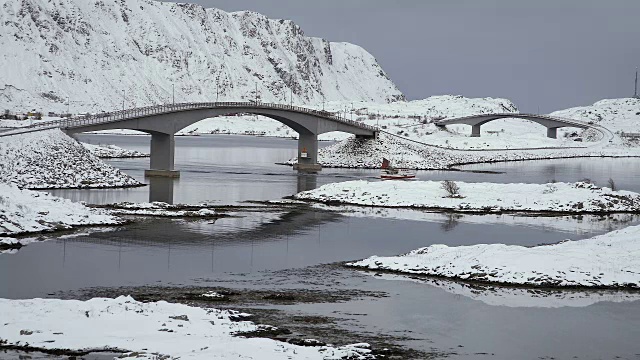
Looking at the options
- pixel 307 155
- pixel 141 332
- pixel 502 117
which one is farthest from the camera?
pixel 502 117

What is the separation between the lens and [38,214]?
45625mm

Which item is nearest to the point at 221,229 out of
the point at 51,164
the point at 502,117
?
the point at 51,164

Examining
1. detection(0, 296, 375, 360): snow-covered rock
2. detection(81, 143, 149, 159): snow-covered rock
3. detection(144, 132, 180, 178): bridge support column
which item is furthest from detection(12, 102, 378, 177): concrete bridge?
detection(0, 296, 375, 360): snow-covered rock

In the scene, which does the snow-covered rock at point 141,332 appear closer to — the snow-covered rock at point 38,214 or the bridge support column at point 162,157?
the snow-covered rock at point 38,214

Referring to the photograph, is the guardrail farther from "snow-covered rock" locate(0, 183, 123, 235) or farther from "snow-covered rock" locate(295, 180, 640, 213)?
"snow-covered rock" locate(0, 183, 123, 235)

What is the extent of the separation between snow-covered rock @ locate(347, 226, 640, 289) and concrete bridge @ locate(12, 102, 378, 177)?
154ft

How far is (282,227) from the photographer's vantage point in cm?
5119

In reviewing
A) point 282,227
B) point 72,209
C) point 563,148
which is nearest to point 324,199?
point 282,227

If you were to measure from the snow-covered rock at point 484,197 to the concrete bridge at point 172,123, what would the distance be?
68.5ft

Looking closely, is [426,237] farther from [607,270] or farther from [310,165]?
[310,165]

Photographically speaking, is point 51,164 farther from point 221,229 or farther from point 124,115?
point 221,229

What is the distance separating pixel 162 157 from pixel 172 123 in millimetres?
4070

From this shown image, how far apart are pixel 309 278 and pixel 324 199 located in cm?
3299

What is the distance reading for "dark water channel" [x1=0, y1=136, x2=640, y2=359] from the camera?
26469 mm
